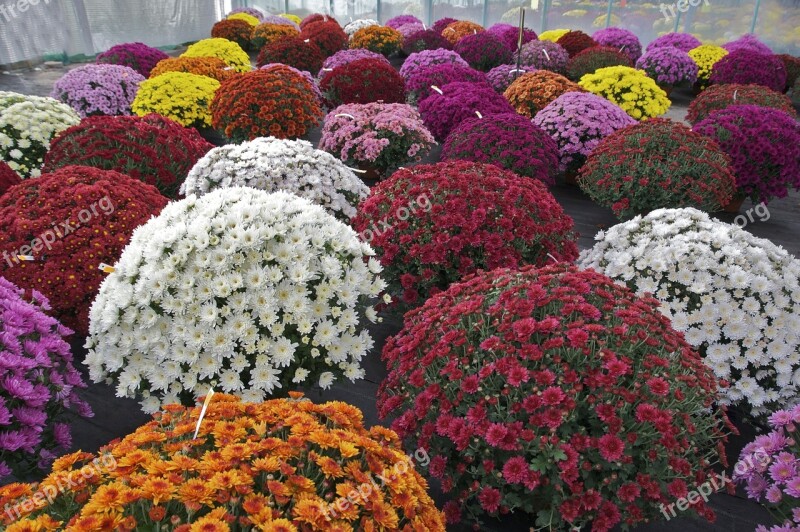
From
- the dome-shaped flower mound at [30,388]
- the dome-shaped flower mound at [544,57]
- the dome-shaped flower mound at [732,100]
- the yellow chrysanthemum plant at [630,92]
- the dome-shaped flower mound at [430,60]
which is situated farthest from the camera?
the dome-shaped flower mound at [544,57]

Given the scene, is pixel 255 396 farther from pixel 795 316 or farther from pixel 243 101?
→ pixel 243 101

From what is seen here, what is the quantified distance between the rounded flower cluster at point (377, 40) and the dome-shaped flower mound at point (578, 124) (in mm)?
10615

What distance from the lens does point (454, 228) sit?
357cm

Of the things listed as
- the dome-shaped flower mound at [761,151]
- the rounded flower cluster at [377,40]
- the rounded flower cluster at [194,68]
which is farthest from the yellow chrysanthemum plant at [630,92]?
the rounded flower cluster at [377,40]

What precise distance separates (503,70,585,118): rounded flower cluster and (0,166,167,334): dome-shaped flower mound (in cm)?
641

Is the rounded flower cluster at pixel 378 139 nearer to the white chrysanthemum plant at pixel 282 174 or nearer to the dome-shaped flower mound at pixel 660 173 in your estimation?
the white chrysanthemum plant at pixel 282 174

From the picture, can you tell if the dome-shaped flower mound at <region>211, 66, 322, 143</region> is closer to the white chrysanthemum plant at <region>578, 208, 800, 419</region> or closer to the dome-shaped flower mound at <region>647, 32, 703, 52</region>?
the white chrysanthemum plant at <region>578, 208, 800, 419</region>

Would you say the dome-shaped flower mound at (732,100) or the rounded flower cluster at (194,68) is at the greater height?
the rounded flower cluster at (194,68)

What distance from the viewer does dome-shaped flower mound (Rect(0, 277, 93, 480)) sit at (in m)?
2.29

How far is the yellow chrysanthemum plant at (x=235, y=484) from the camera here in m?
1.46

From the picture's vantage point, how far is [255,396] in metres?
2.64

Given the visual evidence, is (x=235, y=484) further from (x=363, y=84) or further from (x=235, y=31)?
(x=235, y=31)

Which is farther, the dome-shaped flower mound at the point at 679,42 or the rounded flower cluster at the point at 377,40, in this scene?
the dome-shaped flower mound at the point at 679,42

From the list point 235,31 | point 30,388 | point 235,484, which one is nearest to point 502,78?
point 30,388
